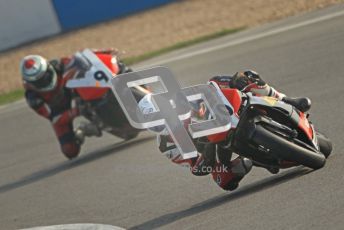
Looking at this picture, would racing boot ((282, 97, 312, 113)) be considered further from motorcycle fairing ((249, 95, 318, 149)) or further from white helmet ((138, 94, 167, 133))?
white helmet ((138, 94, 167, 133))

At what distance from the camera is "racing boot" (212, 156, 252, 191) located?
7234 millimetres

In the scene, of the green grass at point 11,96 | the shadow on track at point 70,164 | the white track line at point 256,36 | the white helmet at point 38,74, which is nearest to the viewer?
the shadow on track at point 70,164

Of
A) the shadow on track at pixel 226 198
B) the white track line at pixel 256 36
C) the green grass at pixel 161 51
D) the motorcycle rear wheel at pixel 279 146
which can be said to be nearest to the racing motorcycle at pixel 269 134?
the motorcycle rear wheel at pixel 279 146

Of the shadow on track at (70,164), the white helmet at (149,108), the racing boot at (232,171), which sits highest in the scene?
the white helmet at (149,108)

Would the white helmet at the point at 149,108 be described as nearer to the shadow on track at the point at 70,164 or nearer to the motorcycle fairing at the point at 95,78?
the shadow on track at the point at 70,164

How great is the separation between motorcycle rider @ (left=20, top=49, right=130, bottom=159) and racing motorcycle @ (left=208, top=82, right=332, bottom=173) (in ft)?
14.7

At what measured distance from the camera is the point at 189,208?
289 inches

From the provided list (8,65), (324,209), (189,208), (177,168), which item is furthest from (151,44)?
(324,209)

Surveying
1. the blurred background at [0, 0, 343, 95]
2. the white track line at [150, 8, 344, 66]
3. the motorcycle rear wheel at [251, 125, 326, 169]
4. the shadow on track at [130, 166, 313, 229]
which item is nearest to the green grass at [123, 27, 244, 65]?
the blurred background at [0, 0, 343, 95]

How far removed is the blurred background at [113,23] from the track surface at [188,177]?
12.3ft

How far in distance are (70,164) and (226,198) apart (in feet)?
13.3

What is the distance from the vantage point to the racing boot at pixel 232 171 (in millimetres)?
7234

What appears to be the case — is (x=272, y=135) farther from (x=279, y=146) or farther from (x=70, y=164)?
(x=70, y=164)

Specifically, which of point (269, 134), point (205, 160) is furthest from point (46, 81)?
point (269, 134)
